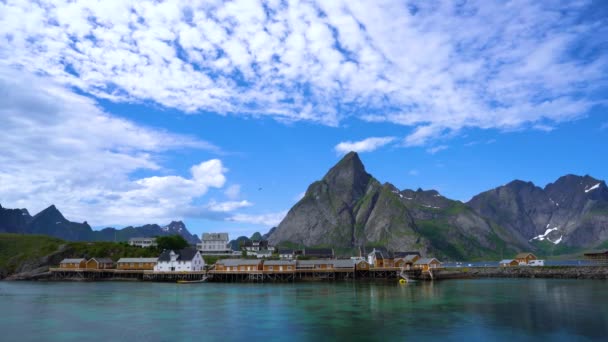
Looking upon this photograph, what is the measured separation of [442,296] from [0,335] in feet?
165

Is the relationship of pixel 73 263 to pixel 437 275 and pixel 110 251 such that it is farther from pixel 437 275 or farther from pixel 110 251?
pixel 437 275

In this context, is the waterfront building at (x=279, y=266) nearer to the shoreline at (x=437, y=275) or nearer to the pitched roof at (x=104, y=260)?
the shoreline at (x=437, y=275)

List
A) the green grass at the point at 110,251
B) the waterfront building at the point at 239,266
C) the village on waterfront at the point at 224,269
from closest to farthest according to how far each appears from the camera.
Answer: the village on waterfront at the point at 224,269 < the waterfront building at the point at 239,266 < the green grass at the point at 110,251

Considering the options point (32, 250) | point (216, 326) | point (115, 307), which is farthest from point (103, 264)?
point (216, 326)

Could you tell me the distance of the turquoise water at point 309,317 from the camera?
34.2 meters

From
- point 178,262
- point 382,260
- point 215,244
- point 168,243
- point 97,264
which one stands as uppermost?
point 168,243

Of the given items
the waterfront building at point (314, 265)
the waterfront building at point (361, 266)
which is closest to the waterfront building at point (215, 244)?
the waterfront building at point (314, 265)

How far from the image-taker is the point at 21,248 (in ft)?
393

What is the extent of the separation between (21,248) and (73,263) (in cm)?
2805

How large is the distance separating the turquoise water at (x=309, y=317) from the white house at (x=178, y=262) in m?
36.7

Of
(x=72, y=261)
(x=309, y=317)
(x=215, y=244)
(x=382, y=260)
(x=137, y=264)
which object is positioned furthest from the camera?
(x=215, y=244)

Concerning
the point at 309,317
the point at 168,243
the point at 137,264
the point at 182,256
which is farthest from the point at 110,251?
the point at 309,317

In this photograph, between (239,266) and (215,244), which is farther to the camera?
(215,244)

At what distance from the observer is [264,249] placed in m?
175
